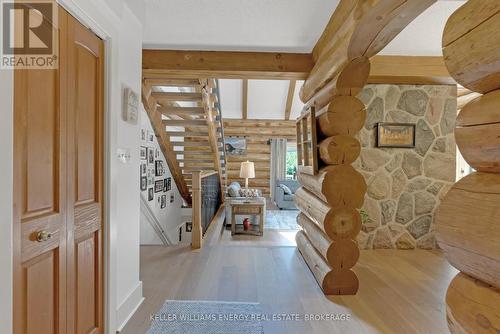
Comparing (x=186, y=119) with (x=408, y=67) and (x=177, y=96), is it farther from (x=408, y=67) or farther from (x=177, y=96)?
(x=408, y=67)

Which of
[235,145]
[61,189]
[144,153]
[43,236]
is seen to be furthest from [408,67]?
[235,145]

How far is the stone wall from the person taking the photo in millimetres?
3834

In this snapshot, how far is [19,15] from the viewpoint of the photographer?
1.08 m

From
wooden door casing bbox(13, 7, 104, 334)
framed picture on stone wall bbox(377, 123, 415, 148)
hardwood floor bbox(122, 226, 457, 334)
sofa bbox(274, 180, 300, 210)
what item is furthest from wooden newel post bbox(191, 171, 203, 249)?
sofa bbox(274, 180, 300, 210)

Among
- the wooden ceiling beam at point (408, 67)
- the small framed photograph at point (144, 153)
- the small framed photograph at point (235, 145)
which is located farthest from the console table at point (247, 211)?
the small framed photograph at point (235, 145)

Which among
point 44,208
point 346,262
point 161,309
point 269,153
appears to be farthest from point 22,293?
point 269,153

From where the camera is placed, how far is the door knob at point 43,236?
1.17m

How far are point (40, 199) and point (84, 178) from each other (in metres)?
0.35

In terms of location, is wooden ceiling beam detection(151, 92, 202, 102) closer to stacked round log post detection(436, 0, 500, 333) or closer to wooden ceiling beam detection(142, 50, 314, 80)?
wooden ceiling beam detection(142, 50, 314, 80)

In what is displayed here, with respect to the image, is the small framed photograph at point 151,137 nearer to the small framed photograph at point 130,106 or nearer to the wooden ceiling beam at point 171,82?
the wooden ceiling beam at point 171,82

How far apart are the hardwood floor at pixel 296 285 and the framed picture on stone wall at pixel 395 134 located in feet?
4.96

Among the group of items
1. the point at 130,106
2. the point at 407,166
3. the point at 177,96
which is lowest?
the point at 407,166

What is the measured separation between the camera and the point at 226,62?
10.1ft

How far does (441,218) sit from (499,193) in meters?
0.23
